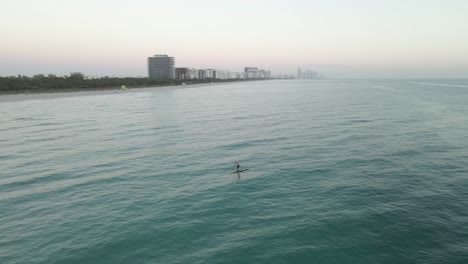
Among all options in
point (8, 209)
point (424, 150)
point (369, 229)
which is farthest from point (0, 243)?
point (424, 150)

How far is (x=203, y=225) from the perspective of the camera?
90.0 ft

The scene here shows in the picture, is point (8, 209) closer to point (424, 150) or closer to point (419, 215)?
point (419, 215)

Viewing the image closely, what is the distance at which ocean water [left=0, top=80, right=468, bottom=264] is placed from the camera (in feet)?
77.7

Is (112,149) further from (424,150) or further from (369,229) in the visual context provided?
(424,150)

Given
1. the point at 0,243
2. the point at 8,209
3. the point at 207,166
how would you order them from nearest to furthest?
1. the point at 0,243
2. the point at 8,209
3. the point at 207,166

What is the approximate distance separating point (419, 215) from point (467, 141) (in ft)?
132

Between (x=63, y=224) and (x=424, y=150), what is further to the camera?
(x=424, y=150)

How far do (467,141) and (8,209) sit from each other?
72482 mm

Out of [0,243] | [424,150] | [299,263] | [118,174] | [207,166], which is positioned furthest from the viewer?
[424,150]

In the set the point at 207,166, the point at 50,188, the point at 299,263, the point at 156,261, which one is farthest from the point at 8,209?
the point at 299,263

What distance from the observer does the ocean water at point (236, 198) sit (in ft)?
77.7

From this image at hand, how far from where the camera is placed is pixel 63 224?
28.0 meters

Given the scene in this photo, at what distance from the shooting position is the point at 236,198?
109ft

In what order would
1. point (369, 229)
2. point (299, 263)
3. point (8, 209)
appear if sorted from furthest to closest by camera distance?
point (8, 209) < point (369, 229) < point (299, 263)
